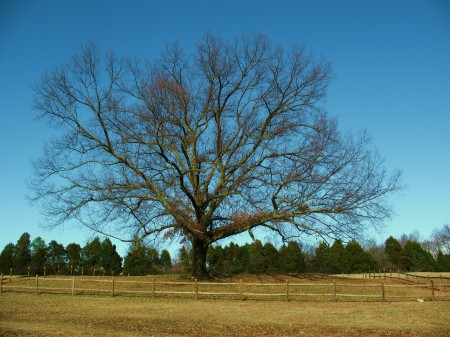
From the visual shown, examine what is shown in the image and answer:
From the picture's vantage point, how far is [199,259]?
78.8 ft

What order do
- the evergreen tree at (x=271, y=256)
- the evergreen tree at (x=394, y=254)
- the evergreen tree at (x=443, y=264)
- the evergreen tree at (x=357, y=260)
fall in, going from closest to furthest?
1. the evergreen tree at (x=271, y=256)
2. the evergreen tree at (x=443, y=264)
3. the evergreen tree at (x=357, y=260)
4. the evergreen tree at (x=394, y=254)

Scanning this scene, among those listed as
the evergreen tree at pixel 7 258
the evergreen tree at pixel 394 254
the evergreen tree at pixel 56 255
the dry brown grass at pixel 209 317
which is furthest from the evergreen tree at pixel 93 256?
the evergreen tree at pixel 394 254

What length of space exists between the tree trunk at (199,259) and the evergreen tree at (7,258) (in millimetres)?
35464

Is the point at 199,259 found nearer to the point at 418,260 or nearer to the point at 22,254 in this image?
the point at 22,254

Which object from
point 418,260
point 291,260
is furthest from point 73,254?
point 418,260

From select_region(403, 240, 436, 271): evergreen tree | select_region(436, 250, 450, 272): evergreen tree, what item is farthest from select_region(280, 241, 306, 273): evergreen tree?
select_region(436, 250, 450, 272): evergreen tree

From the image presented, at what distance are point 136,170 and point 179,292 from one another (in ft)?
23.7

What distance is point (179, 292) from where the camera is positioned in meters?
19.0

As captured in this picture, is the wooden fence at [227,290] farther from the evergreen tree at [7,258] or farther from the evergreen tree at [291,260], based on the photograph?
the evergreen tree at [7,258]

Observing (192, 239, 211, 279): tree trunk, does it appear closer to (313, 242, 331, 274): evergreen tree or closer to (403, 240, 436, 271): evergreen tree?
(313, 242, 331, 274): evergreen tree

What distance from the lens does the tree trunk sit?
23.7 m

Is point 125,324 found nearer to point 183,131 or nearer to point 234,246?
point 183,131

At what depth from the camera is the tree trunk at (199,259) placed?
2367 cm

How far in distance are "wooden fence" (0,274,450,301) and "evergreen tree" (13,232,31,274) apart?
2909 cm
